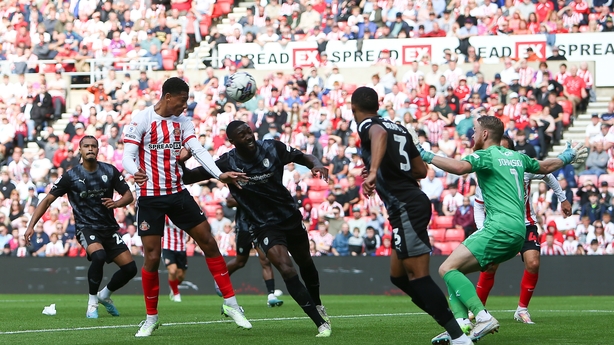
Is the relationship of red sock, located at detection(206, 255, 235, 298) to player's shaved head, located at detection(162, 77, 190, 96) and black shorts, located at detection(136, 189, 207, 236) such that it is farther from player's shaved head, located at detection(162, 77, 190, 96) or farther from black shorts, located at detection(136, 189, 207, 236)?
player's shaved head, located at detection(162, 77, 190, 96)

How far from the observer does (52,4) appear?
1304 inches

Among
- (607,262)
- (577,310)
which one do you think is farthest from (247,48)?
(577,310)

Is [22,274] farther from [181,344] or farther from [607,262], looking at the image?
[181,344]

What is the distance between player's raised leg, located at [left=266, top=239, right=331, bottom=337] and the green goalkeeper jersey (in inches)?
75.9

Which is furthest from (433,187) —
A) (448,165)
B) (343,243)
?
(448,165)

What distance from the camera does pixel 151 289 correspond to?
409 inches

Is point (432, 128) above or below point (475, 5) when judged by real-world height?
below

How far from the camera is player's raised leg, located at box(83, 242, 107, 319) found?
43.4 feet

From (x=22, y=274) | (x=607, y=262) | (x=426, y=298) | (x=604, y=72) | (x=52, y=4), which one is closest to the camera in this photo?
(x=426, y=298)

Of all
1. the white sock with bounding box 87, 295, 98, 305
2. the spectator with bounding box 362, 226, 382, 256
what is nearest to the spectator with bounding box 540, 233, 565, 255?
the spectator with bounding box 362, 226, 382, 256

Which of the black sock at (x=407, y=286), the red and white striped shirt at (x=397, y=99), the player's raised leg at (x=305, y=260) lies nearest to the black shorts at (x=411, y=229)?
the black sock at (x=407, y=286)

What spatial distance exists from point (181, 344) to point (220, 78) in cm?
1936

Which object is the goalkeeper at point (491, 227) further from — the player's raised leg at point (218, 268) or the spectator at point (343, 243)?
the spectator at point (343, 243)

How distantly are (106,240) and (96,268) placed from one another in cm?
41
